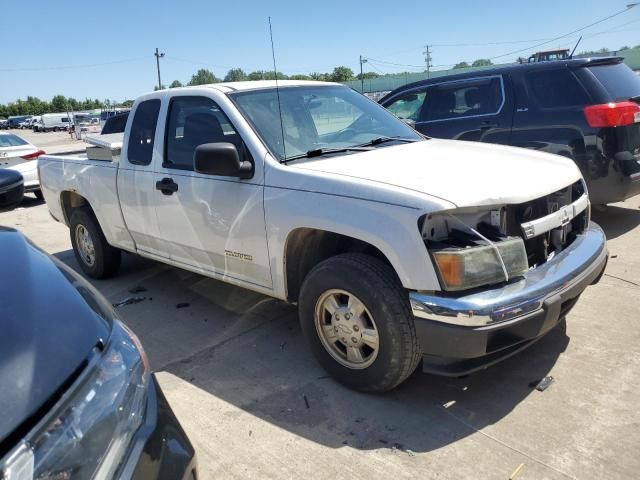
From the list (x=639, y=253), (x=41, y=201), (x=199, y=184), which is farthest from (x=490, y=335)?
(x=41, y=201)

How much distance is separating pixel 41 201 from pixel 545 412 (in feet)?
38.1

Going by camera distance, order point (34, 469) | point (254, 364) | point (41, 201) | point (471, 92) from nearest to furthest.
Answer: point (34, 469)
point (254, 364)
point (471, 92)
point (41, 201)

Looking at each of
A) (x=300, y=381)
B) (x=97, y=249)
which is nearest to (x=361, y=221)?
(x=300, y=381)

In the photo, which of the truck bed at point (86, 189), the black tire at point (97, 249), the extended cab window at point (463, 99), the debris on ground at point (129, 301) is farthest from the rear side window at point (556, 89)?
the black tire at point (97, 249)

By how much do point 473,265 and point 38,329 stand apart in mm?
1930

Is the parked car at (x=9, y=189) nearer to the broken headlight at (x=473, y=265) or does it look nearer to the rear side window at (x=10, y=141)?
the broken headlight at (x=473, y=265)

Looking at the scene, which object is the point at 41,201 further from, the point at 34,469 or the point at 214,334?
the point at 34,469

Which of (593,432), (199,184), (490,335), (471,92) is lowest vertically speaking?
(593,432)

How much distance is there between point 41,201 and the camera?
11.8m

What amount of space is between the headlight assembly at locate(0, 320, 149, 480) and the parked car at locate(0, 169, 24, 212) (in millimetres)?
1349

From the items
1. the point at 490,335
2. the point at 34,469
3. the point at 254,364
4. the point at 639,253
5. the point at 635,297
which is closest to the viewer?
the point at 34,469

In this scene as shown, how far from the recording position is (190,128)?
4.21 m

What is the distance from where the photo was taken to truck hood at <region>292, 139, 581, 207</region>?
9.23 feet

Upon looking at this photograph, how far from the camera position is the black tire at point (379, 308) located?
113 inches
